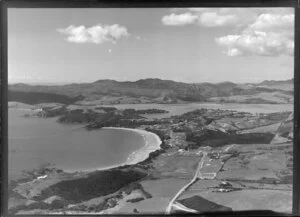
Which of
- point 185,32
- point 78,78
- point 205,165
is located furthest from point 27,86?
point 205,165

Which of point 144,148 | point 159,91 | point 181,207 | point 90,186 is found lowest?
point 181,207

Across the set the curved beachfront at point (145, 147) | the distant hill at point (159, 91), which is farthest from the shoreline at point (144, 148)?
the distant hill at point (159, 91)

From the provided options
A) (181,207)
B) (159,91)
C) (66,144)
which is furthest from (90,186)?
(159,91)

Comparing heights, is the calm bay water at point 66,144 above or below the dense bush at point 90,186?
above

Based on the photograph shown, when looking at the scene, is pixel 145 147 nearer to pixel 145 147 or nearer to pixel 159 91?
pixel 145 147

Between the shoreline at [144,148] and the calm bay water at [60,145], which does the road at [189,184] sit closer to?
the shoreline at [144,148]

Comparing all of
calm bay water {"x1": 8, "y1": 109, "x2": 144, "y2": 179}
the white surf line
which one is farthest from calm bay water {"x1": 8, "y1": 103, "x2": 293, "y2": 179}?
the white surf line

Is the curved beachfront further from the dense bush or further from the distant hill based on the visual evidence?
the distant hill
